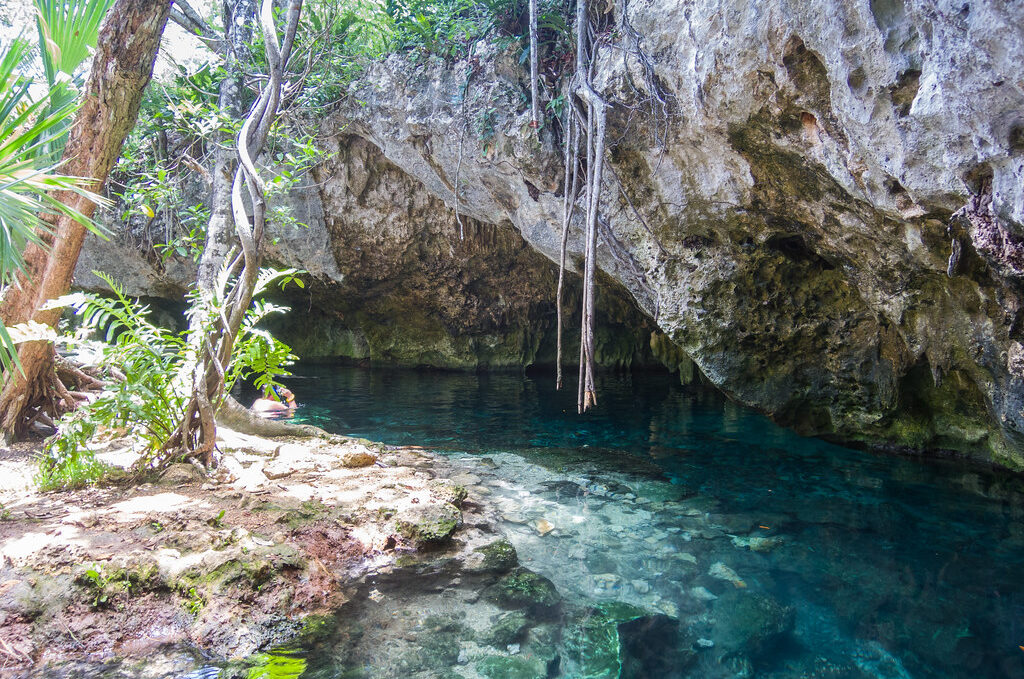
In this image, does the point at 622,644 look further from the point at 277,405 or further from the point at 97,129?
the point at 277,405

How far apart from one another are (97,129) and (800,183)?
16.9ft

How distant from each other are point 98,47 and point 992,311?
20.7 ft

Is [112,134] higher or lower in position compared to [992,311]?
higher

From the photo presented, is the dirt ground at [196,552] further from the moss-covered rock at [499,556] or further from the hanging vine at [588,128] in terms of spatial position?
the hanging vine at [588,128]

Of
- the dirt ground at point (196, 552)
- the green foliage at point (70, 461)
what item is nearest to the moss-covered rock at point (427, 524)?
the dirt ground at point (196, 552)

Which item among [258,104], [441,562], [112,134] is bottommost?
[441,562]

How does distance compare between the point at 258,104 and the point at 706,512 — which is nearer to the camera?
the point at 706,512

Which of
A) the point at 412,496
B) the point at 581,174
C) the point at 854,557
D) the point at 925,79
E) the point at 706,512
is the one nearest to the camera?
the point at 925,79

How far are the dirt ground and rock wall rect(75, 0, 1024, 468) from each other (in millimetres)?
3252

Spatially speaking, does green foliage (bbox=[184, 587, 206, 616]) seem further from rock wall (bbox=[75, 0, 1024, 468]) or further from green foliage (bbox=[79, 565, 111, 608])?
rock wall (bbox=[75, 0, 1024, 468])

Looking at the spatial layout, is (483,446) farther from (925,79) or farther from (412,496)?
(925,79)

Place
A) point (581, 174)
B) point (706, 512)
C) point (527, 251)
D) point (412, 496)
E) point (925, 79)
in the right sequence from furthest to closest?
point (527, 251), point (581, 174), point (706, 512), point (412, 496), point (925, 79)

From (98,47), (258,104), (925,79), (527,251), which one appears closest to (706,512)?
(925,79)

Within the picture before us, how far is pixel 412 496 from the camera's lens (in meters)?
3.79
